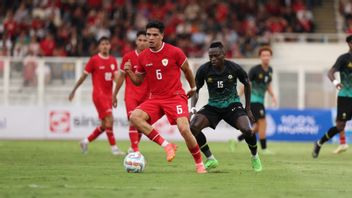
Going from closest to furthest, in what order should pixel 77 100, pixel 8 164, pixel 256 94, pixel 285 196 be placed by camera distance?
pixel 285 196 < pixel 8 164 < pixel 256 94 < pixel 77 100

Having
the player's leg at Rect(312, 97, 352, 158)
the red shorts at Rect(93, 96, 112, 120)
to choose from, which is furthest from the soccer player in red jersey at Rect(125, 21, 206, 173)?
the red shorts at Rect(93, 96, 112, 120)

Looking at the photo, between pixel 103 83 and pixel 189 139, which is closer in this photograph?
pixel 189 139

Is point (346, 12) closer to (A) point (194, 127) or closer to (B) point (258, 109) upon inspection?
(B) point (258, 109)

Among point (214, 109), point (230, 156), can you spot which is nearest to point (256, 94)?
point (230, 156)

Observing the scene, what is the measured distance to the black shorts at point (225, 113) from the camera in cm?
1617

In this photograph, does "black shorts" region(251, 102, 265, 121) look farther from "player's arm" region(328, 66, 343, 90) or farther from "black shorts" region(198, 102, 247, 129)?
"black shorts" region(198, 102, 247, 129)

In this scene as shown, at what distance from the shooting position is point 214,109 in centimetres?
1636

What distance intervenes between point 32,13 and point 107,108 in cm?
1678

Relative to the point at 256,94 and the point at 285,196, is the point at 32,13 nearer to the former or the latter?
the point at 256,94

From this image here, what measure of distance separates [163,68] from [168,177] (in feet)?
6.57

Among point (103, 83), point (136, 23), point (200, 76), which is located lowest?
point (103, 83)

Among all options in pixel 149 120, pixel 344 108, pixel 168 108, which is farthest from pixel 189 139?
pixel 344 108

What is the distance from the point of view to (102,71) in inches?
877

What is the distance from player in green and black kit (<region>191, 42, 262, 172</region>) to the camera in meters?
16.0
